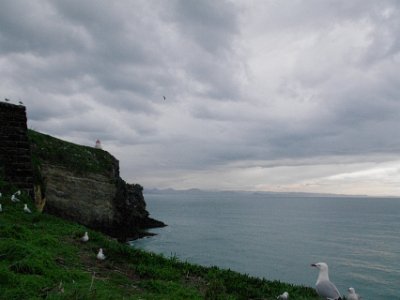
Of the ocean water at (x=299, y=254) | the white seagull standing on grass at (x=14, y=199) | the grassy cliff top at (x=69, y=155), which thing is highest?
the grassy cliff top at (x=69, y=155)

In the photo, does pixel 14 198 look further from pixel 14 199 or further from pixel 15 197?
pixel 15 197

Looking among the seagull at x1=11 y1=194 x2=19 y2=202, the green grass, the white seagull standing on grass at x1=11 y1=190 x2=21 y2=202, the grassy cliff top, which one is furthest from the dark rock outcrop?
the green grass

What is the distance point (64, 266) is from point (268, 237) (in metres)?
69.9

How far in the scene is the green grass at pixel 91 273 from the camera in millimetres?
6617

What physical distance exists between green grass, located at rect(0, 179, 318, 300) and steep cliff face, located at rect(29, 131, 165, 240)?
24345mm

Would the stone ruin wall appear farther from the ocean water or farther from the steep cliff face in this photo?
the ocean water

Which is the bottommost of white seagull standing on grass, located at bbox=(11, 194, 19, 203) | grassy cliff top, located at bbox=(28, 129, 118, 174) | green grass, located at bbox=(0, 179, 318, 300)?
green grass, located at bbox=(0, 179, 318, 300)

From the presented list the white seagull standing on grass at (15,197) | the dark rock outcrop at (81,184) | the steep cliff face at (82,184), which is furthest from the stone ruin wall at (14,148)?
the steep cliff face at (82,184)

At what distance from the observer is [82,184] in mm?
42625

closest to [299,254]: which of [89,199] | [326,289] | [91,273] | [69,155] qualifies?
[89,199]

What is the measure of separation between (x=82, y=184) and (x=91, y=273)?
36.2m

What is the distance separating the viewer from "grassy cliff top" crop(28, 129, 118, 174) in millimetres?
36531

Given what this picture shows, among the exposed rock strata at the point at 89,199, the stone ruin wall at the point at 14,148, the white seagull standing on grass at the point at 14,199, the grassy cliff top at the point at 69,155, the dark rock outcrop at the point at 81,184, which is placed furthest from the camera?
the exposed rock strata at the point at 89,199

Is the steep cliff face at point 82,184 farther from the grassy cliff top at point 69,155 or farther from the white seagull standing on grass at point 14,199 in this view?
the white seagull standing on grass at point 14,199
